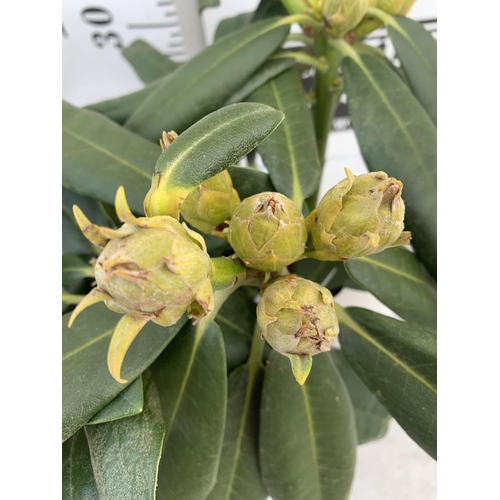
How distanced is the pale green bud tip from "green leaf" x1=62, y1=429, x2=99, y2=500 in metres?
0.30

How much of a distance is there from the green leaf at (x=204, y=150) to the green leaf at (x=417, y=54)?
368 mm

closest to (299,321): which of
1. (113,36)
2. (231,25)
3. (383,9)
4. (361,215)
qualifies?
(361,215)

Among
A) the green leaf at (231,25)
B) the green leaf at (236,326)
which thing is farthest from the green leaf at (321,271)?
→ the green leaf at (231,25)

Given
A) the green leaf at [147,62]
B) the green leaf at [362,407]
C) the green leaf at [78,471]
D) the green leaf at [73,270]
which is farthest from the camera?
the green leaf at [147,62]

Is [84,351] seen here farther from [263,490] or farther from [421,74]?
[421,74]

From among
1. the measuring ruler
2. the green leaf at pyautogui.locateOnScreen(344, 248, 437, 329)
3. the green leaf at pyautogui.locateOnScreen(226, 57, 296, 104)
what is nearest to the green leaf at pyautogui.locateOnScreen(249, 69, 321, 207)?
the green leaf at pyautogui.locateOnScreen(226, 57, 296, 104)

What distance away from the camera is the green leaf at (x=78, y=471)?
0.56 m

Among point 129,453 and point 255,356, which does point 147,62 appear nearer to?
point 255,356

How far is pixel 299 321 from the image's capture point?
41cm

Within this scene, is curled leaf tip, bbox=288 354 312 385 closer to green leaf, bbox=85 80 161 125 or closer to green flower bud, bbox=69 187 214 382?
green flower bud, bbox=69 187 214 382

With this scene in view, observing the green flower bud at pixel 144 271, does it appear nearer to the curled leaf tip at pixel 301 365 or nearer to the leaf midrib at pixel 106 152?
the curled leaf tip at pixel 301 365

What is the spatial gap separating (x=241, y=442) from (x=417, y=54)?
0.62 m

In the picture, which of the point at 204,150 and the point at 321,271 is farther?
the point at 321,271

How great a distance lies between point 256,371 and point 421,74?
50 centimetres
